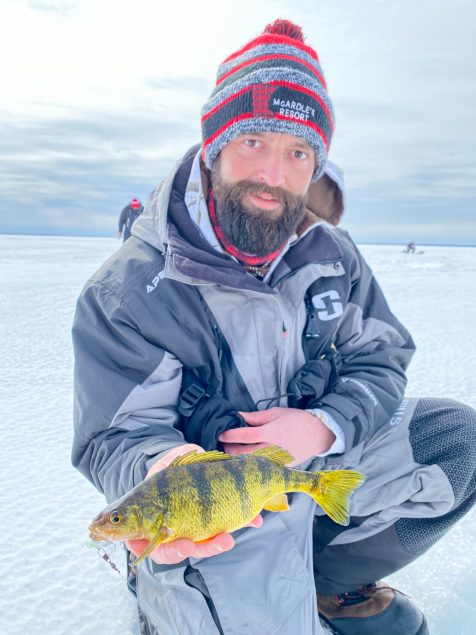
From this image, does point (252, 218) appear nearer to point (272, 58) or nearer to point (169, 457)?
point (272, 58)

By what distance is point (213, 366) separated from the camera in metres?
1.96

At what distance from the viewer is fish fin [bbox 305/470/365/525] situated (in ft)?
5.45

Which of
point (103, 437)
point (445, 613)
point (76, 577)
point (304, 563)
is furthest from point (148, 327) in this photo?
point (445, 613)

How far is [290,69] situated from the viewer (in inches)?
82.2

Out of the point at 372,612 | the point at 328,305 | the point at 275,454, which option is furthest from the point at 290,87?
the point at 372,612

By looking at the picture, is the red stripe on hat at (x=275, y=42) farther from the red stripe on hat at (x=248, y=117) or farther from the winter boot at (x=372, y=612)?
the winter boot at (x=372, y=612)

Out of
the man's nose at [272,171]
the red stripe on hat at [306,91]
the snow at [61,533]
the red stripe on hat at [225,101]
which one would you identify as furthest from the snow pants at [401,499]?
the red stripe on hat at [225,101]

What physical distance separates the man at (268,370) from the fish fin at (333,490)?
210 millimetres

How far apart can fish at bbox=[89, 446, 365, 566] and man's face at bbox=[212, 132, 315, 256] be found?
0.93 m

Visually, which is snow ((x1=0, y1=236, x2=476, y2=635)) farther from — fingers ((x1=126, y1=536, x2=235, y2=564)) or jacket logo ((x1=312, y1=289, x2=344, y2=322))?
jacket logo ((x1=312, y1=289, x2=344, y2=322))

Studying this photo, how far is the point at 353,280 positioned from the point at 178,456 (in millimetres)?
1284

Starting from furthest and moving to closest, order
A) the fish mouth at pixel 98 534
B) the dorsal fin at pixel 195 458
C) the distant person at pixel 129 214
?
the distant person at pixel 129 214, the dorsal fin at pixel 195 458, the fish mouth at pixel 98 534

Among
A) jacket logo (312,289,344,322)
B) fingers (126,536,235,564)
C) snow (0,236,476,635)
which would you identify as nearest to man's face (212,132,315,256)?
jacket logo (312,289,344,322)

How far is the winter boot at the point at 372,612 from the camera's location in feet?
6.40
